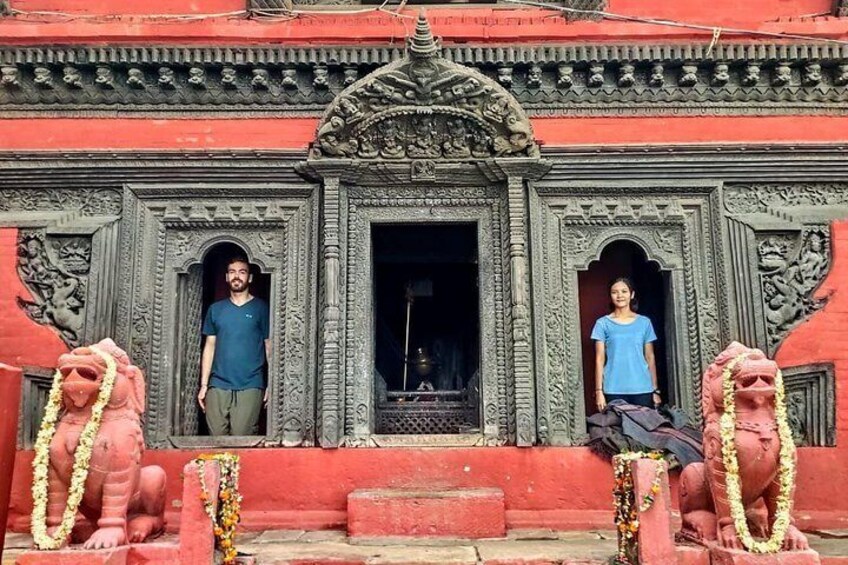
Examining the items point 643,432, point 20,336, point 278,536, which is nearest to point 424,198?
point 643,432

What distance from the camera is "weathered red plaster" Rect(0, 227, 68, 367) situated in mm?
6562

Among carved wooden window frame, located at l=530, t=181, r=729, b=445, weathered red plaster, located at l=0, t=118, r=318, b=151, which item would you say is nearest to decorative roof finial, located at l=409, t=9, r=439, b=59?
weathered red plaster, located at l=0, t=118, r=318, b=151

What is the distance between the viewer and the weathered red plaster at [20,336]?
21.5ft

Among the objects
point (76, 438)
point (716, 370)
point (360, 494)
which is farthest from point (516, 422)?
point (76, 438)

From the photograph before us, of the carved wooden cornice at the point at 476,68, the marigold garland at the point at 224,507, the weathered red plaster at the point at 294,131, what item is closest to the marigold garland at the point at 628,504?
the marigold garland at the point at 224,507

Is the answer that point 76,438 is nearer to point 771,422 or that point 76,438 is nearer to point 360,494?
point 360,494

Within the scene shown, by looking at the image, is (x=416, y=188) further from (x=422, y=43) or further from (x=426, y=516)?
(x=426, y=516)

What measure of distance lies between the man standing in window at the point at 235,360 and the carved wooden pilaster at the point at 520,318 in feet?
8.10

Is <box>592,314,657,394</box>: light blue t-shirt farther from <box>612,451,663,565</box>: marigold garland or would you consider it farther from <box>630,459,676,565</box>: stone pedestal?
<box>630,459,676,565</box>: stone pedestal

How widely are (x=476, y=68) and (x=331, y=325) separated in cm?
285

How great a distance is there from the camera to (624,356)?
6.95 m

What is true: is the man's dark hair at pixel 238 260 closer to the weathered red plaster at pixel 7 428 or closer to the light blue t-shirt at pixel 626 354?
the weathered red plaster at pixel 7 428

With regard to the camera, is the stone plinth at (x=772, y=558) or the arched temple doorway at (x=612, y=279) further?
the arched temple doorway at (x=612, y=279)

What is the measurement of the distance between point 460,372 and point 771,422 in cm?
517
